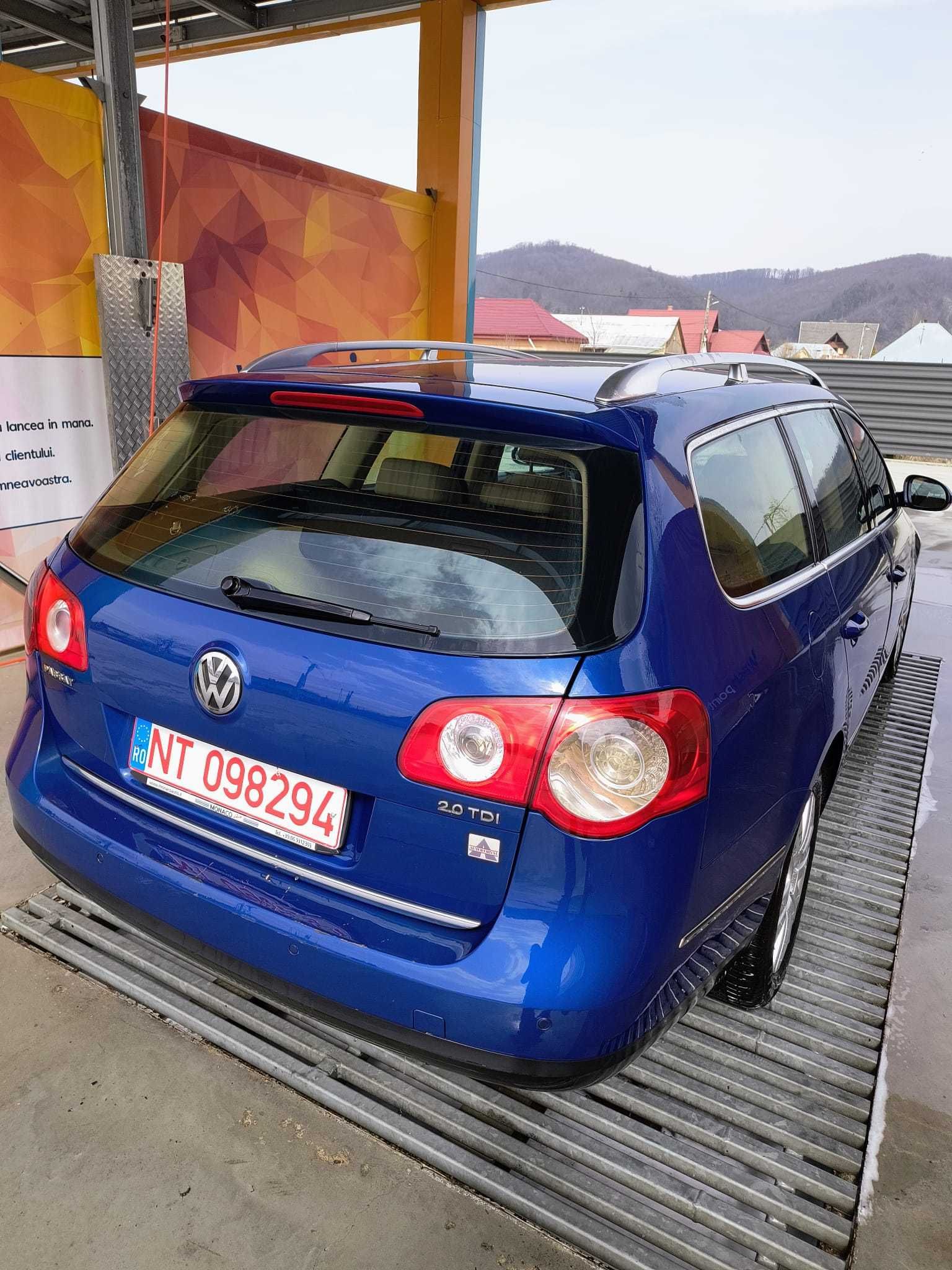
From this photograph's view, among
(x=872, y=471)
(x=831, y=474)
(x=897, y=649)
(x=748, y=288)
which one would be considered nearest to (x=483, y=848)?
(x=831, y=474)

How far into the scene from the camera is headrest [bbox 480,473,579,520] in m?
1.64

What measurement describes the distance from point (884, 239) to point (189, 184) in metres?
87.4

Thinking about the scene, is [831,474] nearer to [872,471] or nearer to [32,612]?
[872,471]

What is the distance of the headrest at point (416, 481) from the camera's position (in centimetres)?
178

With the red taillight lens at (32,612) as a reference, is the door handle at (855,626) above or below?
below

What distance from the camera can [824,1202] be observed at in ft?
6.30

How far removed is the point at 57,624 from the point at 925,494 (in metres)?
3.41

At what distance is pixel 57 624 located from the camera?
2.01 m

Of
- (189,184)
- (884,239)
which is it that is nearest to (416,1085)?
(189,184)

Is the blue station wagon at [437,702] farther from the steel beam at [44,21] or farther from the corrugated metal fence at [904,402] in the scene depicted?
the corrugated metal fence at [904,402]

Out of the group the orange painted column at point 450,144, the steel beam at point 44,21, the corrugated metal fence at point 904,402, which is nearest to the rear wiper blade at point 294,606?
the orange painted column at point 450,144

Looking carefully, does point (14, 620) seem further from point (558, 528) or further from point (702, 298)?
point (702, 298)

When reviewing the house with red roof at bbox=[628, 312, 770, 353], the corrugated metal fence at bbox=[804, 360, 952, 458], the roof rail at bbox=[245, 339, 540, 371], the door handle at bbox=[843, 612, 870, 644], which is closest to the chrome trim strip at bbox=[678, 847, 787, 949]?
the door handle at bbox=[843, 612, 870, 644]

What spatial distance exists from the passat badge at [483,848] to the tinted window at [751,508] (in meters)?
0.70
